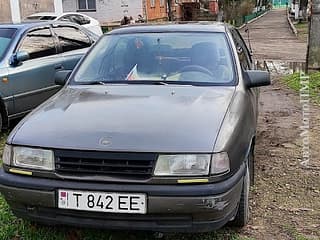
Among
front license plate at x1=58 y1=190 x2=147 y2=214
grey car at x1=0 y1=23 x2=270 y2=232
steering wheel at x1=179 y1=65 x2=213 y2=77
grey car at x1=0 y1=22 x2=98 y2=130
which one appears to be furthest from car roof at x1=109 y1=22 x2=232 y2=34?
front license plate at x1=58 y1=190 x2=147 y2=214

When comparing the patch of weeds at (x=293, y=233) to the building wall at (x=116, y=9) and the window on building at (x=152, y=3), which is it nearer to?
the building wall at (x=116, y=9)

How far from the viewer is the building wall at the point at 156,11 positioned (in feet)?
109

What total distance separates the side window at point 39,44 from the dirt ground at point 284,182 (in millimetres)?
3282

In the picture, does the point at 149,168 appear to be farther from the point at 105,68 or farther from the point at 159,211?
the point at 105,68

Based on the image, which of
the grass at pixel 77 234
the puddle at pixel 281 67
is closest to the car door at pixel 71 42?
the grass at pixel 77 234

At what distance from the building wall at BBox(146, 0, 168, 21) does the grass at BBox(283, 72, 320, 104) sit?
2264 centimetres

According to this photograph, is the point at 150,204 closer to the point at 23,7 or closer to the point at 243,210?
the point at 243,210

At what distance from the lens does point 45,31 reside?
748 cm

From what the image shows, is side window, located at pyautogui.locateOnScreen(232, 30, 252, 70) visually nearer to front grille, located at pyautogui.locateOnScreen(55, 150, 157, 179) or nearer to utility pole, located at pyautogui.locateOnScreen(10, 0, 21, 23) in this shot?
front grille, located at pyautogui.locateOnScreen(55, 150, 157, 179)

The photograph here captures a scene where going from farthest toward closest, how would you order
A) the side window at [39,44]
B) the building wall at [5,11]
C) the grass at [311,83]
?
the building wall at [5,11] → the grass at [311,83] → the side window at [39,44]

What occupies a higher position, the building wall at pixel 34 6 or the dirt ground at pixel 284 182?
the building wall at pixel 34 6

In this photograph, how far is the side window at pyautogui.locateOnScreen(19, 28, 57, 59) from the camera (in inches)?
275

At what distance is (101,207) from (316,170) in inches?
117

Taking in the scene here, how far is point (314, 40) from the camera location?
11102 millimetres
